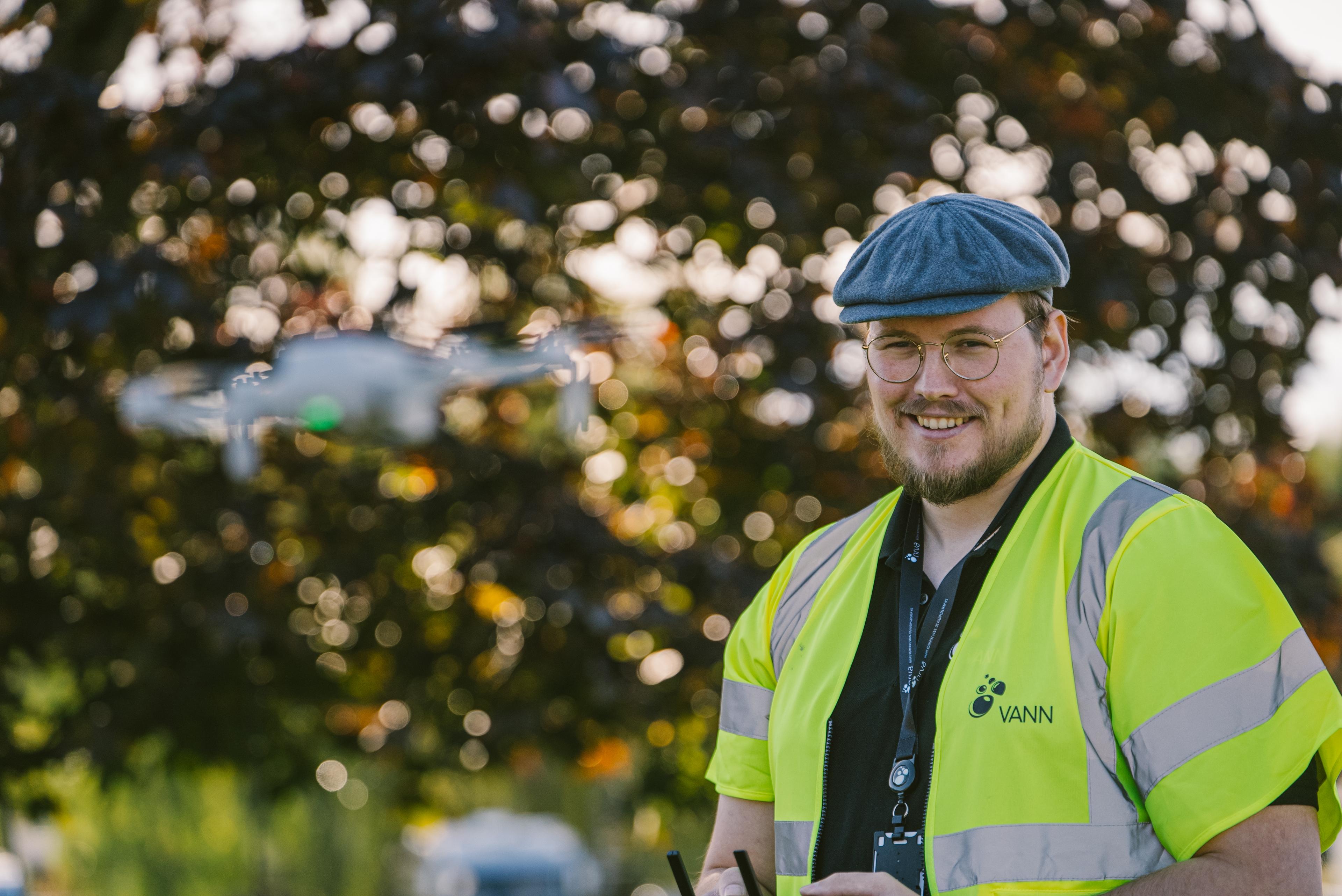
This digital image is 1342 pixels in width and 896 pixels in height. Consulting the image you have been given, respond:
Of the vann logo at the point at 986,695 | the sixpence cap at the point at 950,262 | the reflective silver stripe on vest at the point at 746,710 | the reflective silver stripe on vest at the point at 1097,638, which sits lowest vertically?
the reflective silver stripe on vest at the point at 746,710

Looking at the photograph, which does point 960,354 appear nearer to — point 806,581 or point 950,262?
point 950,262

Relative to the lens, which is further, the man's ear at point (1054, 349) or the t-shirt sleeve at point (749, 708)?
the t-shirt sleeve at point (749, 708)

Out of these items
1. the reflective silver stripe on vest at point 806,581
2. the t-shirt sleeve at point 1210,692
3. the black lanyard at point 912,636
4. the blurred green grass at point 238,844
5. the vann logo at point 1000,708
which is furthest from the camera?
the blurred green grass at point 238,844

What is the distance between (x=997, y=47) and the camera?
5.26 meters

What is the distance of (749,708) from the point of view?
7.29ft

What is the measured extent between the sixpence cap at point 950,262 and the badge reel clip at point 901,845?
24.2 inches

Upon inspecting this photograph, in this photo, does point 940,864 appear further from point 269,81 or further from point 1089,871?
point 269,81

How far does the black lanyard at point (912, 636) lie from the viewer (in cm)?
188

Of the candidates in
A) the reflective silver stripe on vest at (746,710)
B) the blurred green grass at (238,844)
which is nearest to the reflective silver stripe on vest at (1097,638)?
the reflective silver stripe on vest at (746,710)

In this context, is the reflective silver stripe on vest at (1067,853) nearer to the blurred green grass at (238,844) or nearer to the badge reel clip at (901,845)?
the badge reel clip at (901,845)

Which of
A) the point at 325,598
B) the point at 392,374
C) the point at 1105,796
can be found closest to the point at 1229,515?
the point at 392,374

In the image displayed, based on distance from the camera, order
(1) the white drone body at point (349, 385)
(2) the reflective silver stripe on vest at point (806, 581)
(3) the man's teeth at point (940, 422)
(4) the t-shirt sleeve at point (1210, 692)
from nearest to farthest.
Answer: (4) the t-shirt sleeve at point (1210, 692) < (3) the man's teeth at point (940, 422) < (2) the reflective silver stripe on vest at point (806, 581) < (1) the white drone body at point (349, 385)

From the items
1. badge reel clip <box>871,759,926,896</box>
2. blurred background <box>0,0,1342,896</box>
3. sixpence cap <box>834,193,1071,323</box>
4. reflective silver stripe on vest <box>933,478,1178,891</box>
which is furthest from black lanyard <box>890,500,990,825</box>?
blurred background <box>0,0,1342,896</box>

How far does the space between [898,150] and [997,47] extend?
76cm
